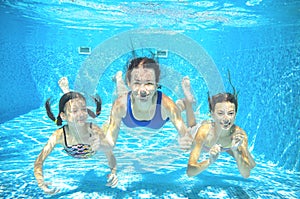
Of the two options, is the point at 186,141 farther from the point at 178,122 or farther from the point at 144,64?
the point at 144,64

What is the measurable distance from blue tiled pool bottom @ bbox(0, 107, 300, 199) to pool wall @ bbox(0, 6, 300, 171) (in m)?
0.87

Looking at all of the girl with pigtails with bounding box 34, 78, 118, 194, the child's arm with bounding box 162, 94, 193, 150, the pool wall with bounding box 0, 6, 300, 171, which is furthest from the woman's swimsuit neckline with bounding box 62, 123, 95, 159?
the pool wall with bounding box 0, 6, 300, 171

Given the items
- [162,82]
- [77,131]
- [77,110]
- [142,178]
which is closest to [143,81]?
[162,82]

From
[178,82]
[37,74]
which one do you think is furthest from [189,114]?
[37,74]

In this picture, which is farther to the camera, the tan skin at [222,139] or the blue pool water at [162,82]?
the blue pool water at [162,82]

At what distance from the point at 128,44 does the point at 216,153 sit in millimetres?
1633

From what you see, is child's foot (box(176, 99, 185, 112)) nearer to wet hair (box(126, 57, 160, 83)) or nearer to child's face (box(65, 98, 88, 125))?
wet hair (box(126, 57, 160, 83))

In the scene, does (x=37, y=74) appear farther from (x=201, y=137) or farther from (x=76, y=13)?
(x=201, y=137)

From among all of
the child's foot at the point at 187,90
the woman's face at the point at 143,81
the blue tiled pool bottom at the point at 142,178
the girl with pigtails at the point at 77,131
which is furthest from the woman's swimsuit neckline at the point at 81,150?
the child's foot at the point at 187,90

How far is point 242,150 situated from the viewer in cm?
330

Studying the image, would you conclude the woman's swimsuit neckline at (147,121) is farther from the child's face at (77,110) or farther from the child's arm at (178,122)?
the child's face at (77,110)

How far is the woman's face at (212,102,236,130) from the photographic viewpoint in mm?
3184

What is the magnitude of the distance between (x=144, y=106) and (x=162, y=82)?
0.49 meters

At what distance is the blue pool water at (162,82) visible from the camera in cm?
388
